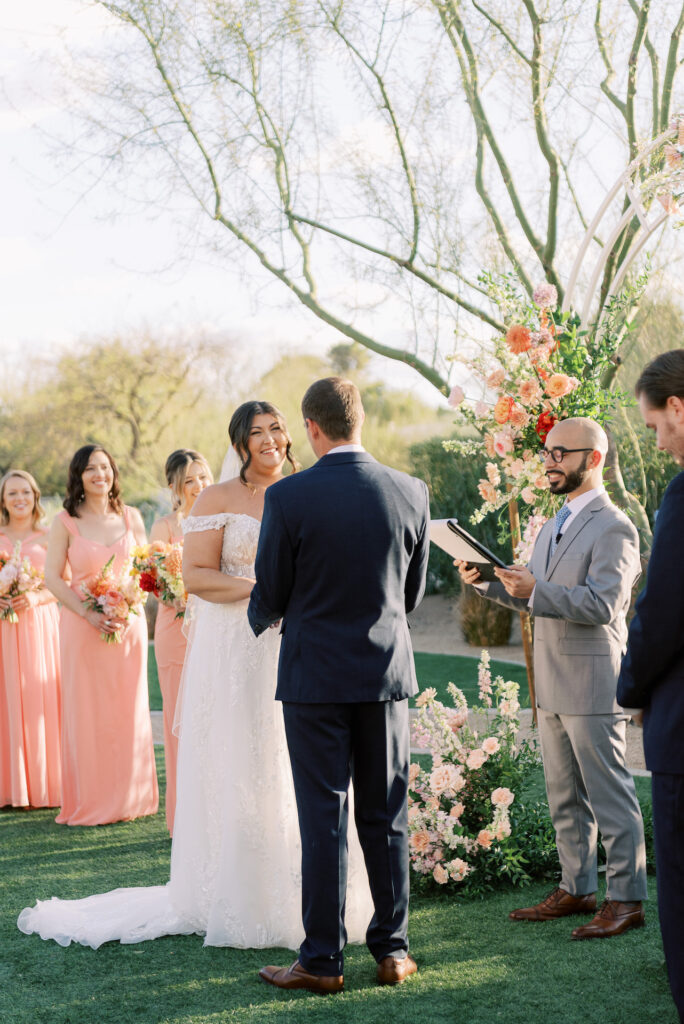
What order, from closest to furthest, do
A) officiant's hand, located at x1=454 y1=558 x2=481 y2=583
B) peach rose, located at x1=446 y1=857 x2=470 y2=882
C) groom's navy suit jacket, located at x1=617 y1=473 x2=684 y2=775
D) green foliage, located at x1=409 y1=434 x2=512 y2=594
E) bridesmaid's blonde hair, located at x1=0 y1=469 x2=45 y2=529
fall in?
groom's navy suit jacket, located at x1=617 y1=473 x2=684 y2=775
officiant's hand, located at x1=454 y1=558 x2=481 y2=583
peach rose, located at x1=446 y1=857 x2=470 y2=882
bridesmaid's blonde hair, located at x1=0 y1=469 x2=45 y2=529
green foliage, located at x1=409 y1=434 x2=512 y2=594

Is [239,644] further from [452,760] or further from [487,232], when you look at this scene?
[487,232]

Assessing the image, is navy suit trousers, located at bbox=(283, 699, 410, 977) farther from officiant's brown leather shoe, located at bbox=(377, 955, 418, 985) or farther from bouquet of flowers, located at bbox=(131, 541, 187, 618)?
bouquet of flowers, located at bbox=(131, 541, 187, 618)

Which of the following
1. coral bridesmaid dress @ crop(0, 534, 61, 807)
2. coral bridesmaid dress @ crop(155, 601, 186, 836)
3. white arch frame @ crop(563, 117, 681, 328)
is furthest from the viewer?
coral bridesmaid dress @ crop(0, 534, 61, 807)

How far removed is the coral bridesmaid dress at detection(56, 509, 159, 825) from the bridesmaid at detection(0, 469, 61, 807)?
0.57 m

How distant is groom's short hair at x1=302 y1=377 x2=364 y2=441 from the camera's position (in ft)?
12.5

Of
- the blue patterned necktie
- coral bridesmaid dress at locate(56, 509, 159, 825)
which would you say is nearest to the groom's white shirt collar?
the blue patterned necktie

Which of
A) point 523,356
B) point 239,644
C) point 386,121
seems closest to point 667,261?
point 386,121

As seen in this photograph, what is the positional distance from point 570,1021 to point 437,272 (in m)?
8.16

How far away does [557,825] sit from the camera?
4.49 m

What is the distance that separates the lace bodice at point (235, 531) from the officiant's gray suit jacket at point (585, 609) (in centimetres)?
113

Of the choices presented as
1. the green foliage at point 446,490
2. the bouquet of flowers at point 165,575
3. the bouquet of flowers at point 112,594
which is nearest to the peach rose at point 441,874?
the bouquet of flowers at point 165,575

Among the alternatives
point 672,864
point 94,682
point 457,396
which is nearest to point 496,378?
point 457,396

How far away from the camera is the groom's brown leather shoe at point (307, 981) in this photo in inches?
149

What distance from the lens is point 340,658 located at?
368 cm
